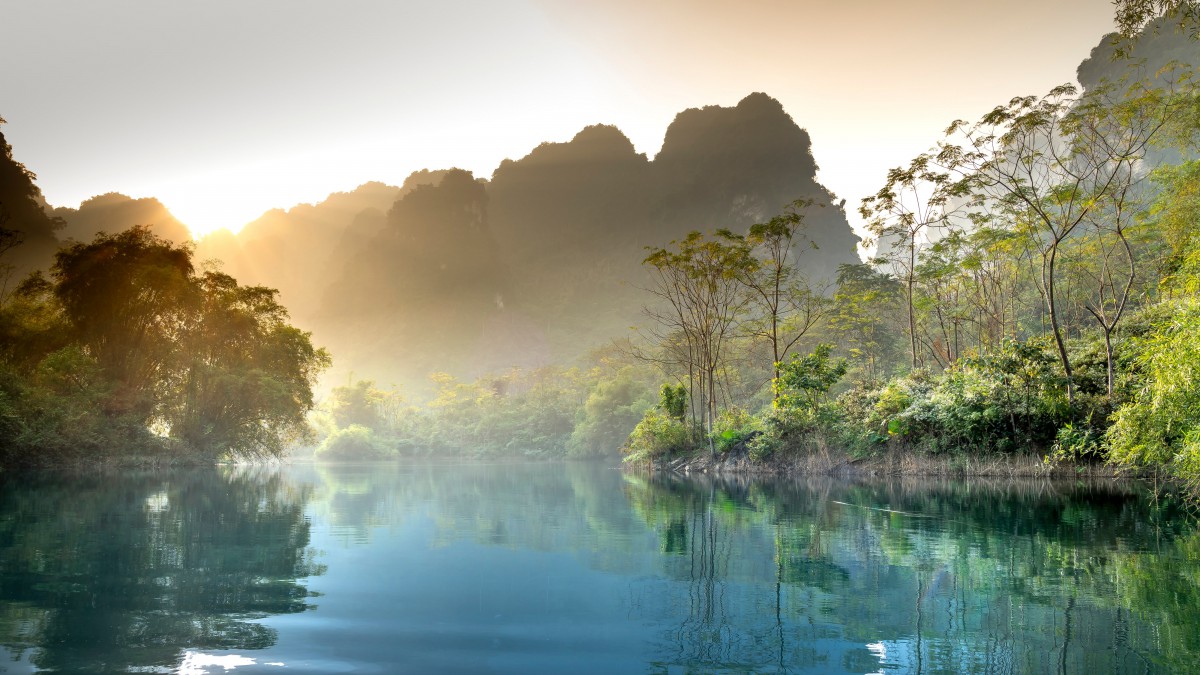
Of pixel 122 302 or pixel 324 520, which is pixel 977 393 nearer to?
pixel 324 520

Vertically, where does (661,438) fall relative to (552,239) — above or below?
below

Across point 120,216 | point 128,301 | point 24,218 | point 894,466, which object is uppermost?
point 120,216

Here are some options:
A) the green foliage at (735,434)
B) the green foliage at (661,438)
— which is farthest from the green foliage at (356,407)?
the green foliage at (735,434)

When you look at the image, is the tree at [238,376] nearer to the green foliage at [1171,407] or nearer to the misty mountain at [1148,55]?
the green foliage at [1171,407]

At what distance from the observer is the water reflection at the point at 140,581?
3822mm

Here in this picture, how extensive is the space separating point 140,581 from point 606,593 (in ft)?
12.1

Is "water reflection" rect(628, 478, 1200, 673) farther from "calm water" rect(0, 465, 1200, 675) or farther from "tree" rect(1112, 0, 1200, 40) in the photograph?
"tree" rect(1112, 0, 1200, 40)

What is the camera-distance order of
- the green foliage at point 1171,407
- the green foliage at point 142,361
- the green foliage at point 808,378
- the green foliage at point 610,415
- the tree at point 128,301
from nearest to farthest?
the green foliage at point 1171,407, the green foliage at point 808,378, the green foliage at point 142,361, the tree at point 128,301, the green foliage at point 610,415

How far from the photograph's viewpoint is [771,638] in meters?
3.95

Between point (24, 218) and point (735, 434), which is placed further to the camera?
point (24, 218)

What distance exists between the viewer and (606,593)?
519 cm

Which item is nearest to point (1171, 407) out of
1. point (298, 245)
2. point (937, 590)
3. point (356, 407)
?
point (937, 590)

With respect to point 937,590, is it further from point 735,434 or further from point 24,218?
point 24,218

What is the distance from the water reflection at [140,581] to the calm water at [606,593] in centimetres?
3
